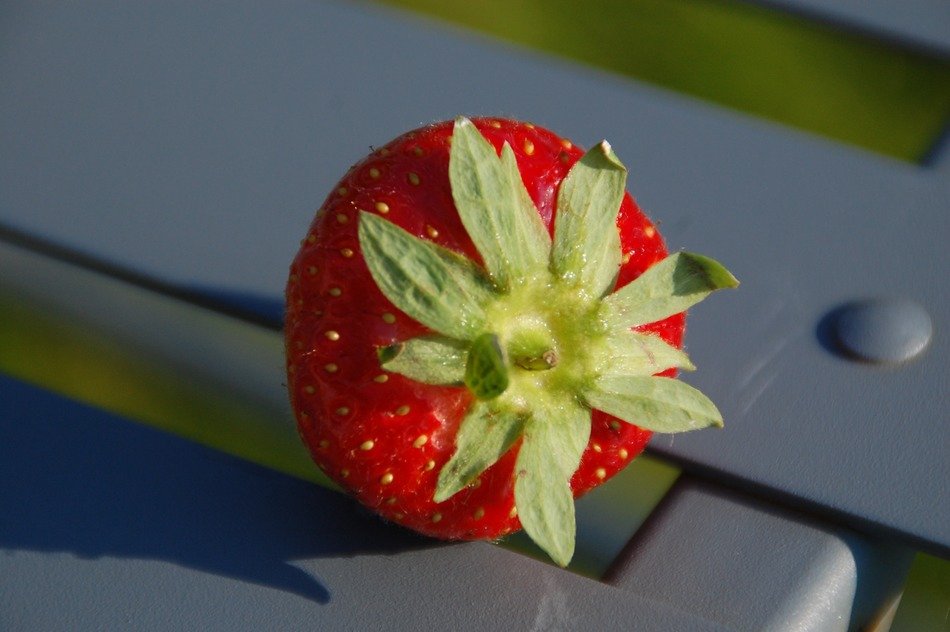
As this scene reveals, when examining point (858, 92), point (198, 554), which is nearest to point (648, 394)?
point (198, 554)

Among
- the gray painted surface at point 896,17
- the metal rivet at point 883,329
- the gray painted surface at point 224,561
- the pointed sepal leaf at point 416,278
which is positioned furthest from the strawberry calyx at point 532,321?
the gray painted surface at point 896,17

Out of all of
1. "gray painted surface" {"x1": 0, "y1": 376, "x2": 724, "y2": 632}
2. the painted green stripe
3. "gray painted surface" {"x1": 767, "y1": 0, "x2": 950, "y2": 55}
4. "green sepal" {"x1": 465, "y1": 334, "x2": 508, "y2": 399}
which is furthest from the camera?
the painted green stripe

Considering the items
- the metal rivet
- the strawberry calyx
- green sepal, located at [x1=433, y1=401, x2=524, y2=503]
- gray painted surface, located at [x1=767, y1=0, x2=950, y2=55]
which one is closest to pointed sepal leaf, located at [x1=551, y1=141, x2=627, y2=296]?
the strawberry calyx

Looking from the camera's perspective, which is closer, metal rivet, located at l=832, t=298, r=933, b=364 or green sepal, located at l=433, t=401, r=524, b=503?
green sepal, located at l=433, t=401, r=524, b=503

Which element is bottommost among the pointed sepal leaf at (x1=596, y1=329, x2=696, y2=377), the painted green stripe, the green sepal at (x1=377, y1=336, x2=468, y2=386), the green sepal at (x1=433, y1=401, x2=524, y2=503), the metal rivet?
the green sepal at (x1=433, y1=401, x2=524, y2=503)

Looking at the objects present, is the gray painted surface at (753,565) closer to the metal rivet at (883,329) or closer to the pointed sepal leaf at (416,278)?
the metal rivet at (883,329)

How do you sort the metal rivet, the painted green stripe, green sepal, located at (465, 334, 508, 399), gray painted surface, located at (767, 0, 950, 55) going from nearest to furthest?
green sepal, located at (465, 334, 508, 399), the metal rivet, gray painted surface, located at (767, 0, 950, 55), the painted green stripe

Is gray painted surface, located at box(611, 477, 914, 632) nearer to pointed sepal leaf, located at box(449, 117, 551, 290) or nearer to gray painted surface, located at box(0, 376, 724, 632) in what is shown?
gray painted surface, located at box(0, 376, 724, 632)

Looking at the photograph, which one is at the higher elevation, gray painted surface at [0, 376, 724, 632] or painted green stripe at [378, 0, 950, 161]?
painted green stripe at [378, 0, 950, 161]
